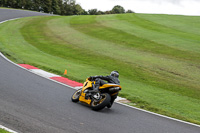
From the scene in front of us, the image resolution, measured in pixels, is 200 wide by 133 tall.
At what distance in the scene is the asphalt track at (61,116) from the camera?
22.5 ft

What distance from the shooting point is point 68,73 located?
50.6ft

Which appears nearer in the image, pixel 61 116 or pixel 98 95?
pixel 61 116

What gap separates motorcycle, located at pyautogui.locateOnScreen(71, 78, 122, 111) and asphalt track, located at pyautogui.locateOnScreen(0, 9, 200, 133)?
0.74 ft

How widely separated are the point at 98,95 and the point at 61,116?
1795 millimetres

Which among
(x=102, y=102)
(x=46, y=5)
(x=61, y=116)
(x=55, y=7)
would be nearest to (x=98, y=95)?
(x=102, y=102)

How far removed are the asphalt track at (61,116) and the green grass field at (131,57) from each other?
1291 millimetres

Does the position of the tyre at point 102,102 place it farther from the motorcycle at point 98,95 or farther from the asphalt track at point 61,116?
the asphalt track at point 61,116

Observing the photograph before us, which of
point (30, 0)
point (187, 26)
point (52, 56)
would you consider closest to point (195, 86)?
point (52, 56)

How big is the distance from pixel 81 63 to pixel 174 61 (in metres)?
7.10

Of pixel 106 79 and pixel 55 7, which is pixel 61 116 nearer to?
pixel 106 79

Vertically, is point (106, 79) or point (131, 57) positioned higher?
point (106, 79)

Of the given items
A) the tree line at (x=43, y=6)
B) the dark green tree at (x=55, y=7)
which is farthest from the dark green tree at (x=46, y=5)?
the dark green tree at (x=55, y=7)

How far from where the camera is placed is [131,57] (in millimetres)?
21547

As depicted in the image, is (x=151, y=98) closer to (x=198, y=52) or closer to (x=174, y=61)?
(x=174, y=61)
